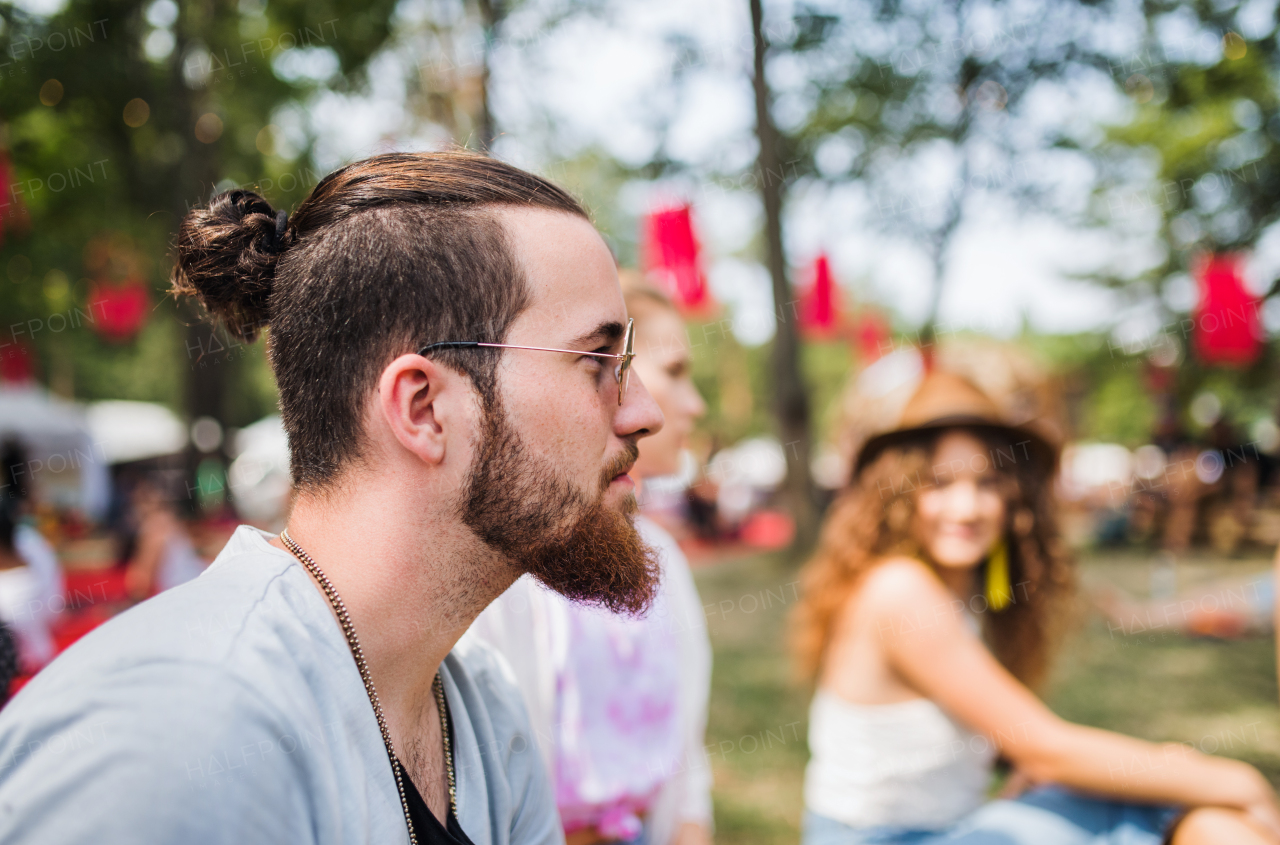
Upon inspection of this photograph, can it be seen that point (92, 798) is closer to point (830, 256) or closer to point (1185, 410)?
point (830, 256)

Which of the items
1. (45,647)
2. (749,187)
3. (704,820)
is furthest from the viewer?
(749,187)

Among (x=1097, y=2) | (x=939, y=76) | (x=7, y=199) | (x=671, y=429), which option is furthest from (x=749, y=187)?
(x=671, y=429)

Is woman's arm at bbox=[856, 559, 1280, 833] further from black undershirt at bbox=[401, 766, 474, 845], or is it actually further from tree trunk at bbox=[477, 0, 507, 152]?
tree trunk at bbox=[477, 0, 507, 152]

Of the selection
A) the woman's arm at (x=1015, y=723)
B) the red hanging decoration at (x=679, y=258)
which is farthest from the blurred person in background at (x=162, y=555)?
the woman's arm at (x=1015, y=723)

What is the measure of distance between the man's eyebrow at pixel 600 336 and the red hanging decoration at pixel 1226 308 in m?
14.0

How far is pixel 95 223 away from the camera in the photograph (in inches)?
527

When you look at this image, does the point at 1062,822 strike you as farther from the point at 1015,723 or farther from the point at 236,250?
the point at 236,250

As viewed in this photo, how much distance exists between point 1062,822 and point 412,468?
1.88 m

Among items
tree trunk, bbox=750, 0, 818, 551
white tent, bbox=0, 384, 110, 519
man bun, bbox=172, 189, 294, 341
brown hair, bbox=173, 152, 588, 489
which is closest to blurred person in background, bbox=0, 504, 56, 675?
man bun, bbox=172, 189, 294, 341

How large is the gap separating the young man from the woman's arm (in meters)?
1.19

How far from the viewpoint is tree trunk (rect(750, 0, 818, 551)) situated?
9531 mm

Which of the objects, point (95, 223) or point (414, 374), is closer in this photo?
point (414, 374)

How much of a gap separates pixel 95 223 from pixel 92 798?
15919mm

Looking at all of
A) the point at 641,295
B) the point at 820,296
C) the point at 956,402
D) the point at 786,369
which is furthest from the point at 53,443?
the point at 956,402
